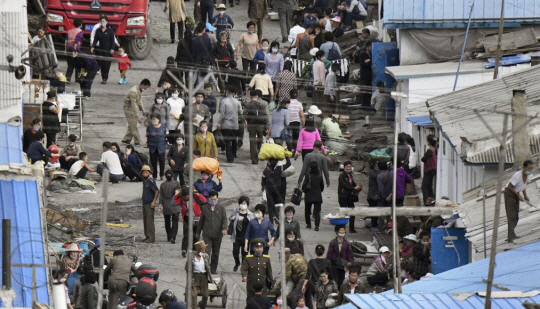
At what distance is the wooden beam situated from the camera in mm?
25797

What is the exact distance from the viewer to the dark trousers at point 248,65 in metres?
38.2

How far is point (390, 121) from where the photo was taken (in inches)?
1435

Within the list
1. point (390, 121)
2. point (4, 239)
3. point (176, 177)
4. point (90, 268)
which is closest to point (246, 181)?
point (176, 177)

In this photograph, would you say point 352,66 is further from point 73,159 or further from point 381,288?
point 381,288

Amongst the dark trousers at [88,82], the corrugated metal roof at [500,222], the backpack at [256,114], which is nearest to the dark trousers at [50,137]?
the backpack at [256,114]

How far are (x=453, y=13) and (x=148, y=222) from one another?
10.4 m

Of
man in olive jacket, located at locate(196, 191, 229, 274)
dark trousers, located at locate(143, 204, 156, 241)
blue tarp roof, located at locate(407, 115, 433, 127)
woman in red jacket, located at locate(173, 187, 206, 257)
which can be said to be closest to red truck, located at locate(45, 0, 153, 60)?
blue tarp roof, located at locate(407, 115, 433, 127)

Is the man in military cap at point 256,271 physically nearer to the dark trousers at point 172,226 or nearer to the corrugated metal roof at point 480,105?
the dark trousers at point 172,226

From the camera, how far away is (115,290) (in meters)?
25.3

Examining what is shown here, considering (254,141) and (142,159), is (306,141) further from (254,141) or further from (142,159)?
(142,159)

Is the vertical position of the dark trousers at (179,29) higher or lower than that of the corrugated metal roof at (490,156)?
higher

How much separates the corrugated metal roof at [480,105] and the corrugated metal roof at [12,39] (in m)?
7.47

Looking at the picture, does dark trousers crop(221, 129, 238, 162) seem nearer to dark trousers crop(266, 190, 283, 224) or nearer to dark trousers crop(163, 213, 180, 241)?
dark trousers crop(266, 190, 283, 224)

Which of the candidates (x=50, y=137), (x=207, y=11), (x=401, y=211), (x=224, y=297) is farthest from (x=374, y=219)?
(x=207, y=11)
